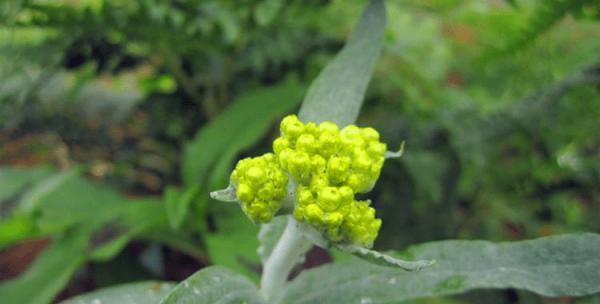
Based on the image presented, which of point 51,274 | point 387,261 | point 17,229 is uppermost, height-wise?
point 387,261

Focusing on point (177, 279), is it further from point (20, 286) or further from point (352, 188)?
point (352, 188)

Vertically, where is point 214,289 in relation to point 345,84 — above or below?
below

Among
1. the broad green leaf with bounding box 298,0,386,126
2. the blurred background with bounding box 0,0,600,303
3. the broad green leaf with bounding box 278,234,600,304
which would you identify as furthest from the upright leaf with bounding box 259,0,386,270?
the blurred background with bounding box 0,0,600,303

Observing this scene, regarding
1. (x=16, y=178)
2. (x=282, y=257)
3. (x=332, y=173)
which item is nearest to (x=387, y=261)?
(x=332, y=173)

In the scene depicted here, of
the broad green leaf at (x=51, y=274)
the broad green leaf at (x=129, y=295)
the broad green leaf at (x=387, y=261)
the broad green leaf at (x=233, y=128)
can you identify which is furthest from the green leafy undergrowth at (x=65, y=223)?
the broad green leaf at (x=387, y=261)

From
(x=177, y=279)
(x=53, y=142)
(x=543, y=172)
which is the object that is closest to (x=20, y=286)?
(x=177, y=279)

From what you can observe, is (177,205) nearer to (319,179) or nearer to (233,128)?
(233,128)

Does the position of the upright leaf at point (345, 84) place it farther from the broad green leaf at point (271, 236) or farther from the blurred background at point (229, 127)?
the blurred background at point (229, 127)
